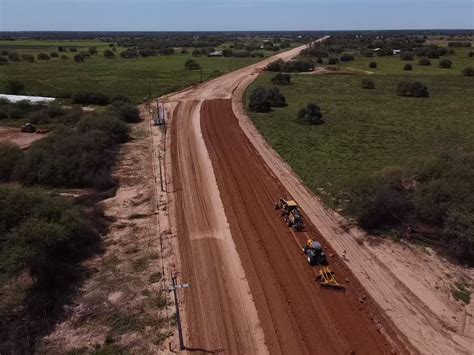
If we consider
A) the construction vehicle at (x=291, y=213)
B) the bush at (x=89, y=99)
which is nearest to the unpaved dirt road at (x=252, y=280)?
the construction vehicle at (x=291, y=213)

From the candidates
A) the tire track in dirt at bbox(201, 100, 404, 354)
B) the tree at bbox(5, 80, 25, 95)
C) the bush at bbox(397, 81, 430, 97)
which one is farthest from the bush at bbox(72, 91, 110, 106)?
the bush at bbox(397, 81, 430, 97)

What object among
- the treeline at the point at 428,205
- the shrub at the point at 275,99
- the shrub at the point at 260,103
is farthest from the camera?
the shrub at the point at 275,99

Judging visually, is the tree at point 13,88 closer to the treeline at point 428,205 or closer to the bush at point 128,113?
the bush at point 128,113

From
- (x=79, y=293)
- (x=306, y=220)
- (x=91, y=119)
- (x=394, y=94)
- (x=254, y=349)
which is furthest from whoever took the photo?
(x=394, y=94)

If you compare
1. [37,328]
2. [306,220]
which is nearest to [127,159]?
[306,220]

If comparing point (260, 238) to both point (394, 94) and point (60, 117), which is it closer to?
point (60, 117)

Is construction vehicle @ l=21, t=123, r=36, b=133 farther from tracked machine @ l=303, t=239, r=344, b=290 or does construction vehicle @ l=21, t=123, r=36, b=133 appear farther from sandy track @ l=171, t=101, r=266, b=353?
tracked machine @ l=303, t=239, r=344, b=290
